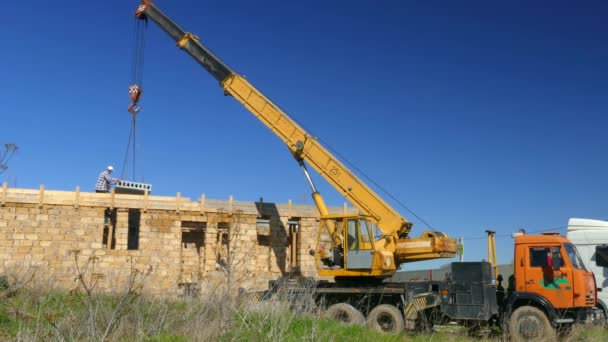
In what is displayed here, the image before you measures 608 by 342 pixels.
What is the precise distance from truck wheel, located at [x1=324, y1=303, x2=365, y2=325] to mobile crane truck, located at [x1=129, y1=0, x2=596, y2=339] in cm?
2

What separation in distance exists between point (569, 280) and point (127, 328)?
30.8 ft

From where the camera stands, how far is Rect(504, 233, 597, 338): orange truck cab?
1200cm

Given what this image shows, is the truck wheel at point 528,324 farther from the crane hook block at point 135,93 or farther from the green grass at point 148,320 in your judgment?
the crane hook block at point 135,93

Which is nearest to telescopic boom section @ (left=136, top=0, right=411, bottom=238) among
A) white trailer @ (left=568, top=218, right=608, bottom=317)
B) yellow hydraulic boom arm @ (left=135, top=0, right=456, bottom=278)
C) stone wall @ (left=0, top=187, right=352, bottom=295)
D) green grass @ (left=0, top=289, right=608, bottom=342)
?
yellow hydraulic boom arm @ (left=135, top=0, right=456, bottom=278)

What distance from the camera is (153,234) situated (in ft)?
65.2

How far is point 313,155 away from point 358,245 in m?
3.58

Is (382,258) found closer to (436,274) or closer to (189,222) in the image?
(436,274)

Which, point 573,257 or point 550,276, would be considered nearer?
point 550,276

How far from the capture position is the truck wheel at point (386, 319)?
13109mm

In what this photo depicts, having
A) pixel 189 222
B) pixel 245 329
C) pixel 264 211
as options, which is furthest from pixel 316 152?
pixel 245 329

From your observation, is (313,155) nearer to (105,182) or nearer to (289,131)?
(289,131)

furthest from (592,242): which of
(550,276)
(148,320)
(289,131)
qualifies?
(148,320)

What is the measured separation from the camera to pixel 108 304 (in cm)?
715

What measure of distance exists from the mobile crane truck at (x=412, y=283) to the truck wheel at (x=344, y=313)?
2 cm
